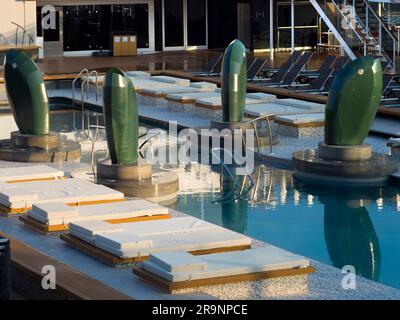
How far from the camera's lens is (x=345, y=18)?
28203 millimetres

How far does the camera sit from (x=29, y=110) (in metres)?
16.6

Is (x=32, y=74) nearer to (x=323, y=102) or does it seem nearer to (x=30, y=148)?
(x=30, y=148)

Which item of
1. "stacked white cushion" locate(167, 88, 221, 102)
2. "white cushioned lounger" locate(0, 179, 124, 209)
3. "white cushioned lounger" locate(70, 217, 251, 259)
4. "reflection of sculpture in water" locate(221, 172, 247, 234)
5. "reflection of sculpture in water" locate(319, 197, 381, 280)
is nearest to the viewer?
"white cushioned lounger" locate(70, 217, 251, 259)

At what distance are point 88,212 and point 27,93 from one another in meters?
4.88

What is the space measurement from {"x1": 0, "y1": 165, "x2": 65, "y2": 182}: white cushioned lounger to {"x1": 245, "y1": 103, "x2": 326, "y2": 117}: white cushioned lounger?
5556mm

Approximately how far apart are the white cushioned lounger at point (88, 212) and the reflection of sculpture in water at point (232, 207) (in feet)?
4.00

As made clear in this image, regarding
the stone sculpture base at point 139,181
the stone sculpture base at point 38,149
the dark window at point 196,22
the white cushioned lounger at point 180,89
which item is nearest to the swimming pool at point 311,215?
the stone sculpture base at point 139,181

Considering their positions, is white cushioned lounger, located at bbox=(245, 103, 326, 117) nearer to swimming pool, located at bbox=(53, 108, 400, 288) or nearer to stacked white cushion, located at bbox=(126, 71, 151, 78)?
swimming pool, located at bbox=(53, 108, 400, 288)

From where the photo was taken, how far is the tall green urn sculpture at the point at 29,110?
1658 centimetres

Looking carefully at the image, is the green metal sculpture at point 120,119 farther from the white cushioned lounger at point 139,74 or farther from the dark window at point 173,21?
the dark window at point 173,21

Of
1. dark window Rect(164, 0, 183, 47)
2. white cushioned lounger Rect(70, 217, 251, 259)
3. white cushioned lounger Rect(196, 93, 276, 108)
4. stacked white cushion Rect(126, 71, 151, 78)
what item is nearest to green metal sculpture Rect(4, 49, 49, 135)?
white cushioned lounger Rect(196, 93, 276, 108)

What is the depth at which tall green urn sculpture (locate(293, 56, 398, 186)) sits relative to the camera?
15.6 m

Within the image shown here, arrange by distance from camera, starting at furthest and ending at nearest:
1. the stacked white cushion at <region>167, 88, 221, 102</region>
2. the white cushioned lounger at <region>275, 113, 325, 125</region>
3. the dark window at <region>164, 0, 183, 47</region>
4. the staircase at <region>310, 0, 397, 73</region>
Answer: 1. the dark window at <region>164, 0, 183, 47</region>
2. the staircase at <region>310, 0, 397, 73</region>
3. the stacked white cushion at <region>167, 88, 221, 102</region>
4. the white cushioned lounger at <region>275, 113, 325, 125</region>

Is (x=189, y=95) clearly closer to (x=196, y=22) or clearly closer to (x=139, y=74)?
(x=139, y=74)
